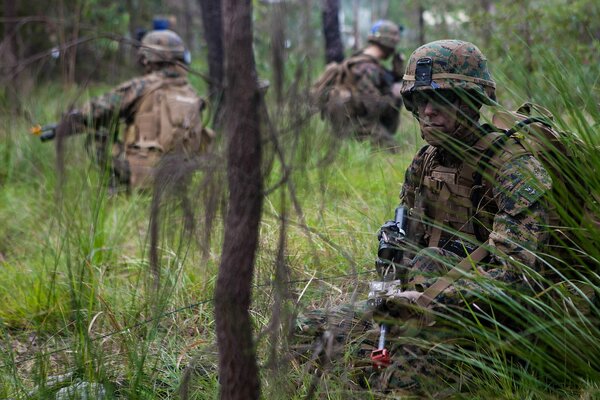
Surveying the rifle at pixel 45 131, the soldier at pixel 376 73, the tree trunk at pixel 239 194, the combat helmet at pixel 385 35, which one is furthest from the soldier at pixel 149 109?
the tree trunk at pixel 239 194

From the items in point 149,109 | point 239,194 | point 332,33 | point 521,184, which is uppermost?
point 332,33

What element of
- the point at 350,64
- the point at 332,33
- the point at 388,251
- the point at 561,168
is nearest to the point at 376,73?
the point at 350,64

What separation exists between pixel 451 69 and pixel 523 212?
2.23ft

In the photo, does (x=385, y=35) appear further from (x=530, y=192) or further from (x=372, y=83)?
(x=530, y=192)

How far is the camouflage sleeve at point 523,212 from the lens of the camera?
278cm

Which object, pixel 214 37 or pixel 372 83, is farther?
pixel 214 37

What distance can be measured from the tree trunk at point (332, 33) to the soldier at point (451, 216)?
787cm

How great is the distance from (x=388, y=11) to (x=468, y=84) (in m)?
28.4

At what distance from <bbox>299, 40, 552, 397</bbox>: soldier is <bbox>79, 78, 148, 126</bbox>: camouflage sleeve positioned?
4.02m

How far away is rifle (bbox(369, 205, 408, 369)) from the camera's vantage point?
2.93 metres

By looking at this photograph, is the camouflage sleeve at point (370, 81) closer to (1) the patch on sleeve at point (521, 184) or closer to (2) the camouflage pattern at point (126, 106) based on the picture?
(2) the camouflage pattern at point (126, 106)

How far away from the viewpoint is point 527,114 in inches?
122

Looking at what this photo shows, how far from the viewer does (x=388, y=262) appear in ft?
10.2

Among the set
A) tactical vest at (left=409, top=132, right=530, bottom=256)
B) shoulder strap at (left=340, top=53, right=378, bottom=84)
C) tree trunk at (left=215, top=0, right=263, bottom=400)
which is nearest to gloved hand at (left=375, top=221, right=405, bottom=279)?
tactical vest at (left=409, top=132, right=530, bottom=256)
